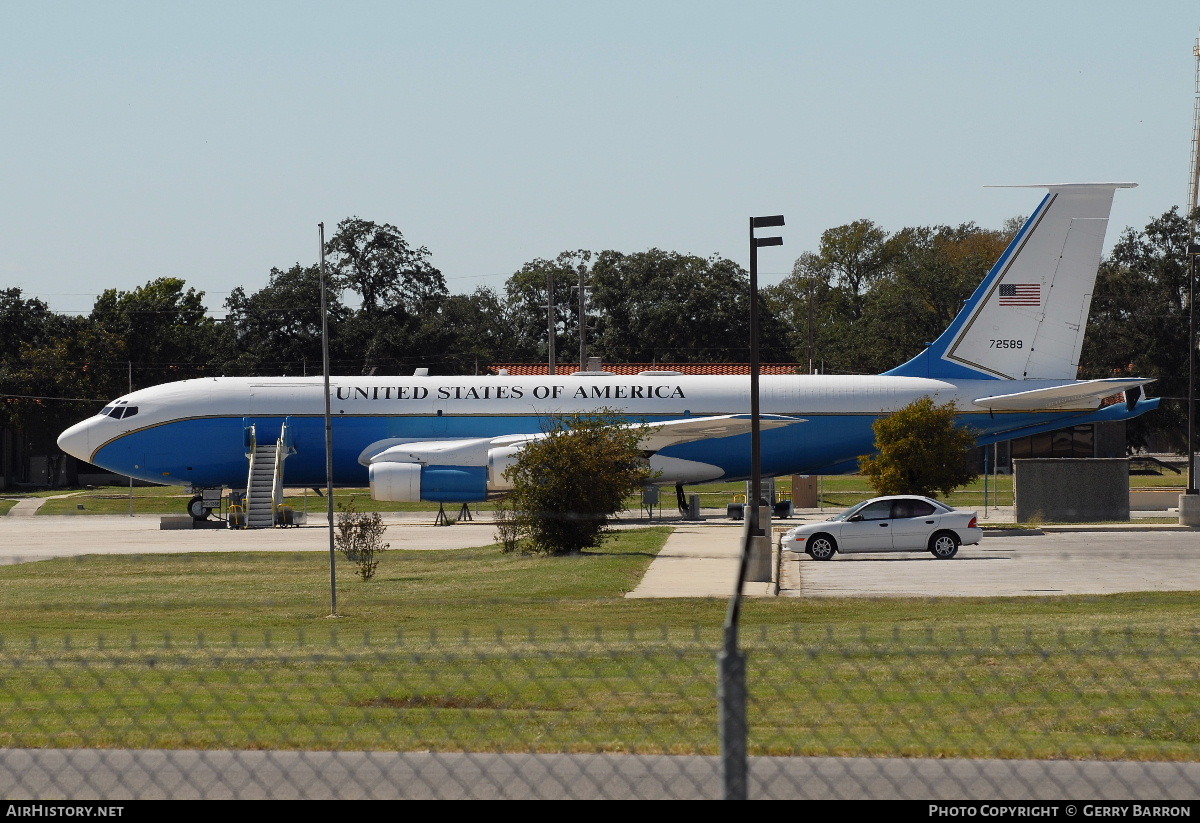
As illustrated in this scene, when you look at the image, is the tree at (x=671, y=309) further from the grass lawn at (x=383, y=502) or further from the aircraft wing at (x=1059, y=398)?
the aircraft wing at (x=1059, y=398)

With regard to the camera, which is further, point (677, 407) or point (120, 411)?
point (120, 411)

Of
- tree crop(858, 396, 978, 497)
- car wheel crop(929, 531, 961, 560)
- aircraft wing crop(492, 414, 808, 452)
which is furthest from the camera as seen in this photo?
aircraft wing crop(492, 414, 808, 452)

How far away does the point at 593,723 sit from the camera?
11.1 m

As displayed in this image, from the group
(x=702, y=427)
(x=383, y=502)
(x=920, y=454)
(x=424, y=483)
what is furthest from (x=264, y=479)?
(x=920, y=454)

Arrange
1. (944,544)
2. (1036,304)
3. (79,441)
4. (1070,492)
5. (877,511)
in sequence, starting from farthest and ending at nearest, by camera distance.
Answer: (79,441)
(1036,304)
(1070,492)
(877,511)
(944,544)

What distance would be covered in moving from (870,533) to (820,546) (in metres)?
1.19

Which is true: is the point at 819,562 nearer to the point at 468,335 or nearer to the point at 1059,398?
the point at 1059,398

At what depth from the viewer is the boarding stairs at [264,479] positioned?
44.4 meters

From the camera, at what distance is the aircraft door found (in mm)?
31734

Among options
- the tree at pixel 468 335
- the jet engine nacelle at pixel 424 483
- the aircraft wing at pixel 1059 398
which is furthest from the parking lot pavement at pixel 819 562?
the tree at pixel 468 335

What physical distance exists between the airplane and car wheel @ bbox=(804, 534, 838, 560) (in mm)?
13977

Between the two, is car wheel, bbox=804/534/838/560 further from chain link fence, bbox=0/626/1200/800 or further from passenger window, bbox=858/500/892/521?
chain link fence, bbox=0/626/1200/800

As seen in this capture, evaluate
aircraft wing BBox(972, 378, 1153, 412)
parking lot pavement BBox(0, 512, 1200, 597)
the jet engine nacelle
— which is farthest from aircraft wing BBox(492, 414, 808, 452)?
aircraft wing BBox(972, 378, 1153, 412)
